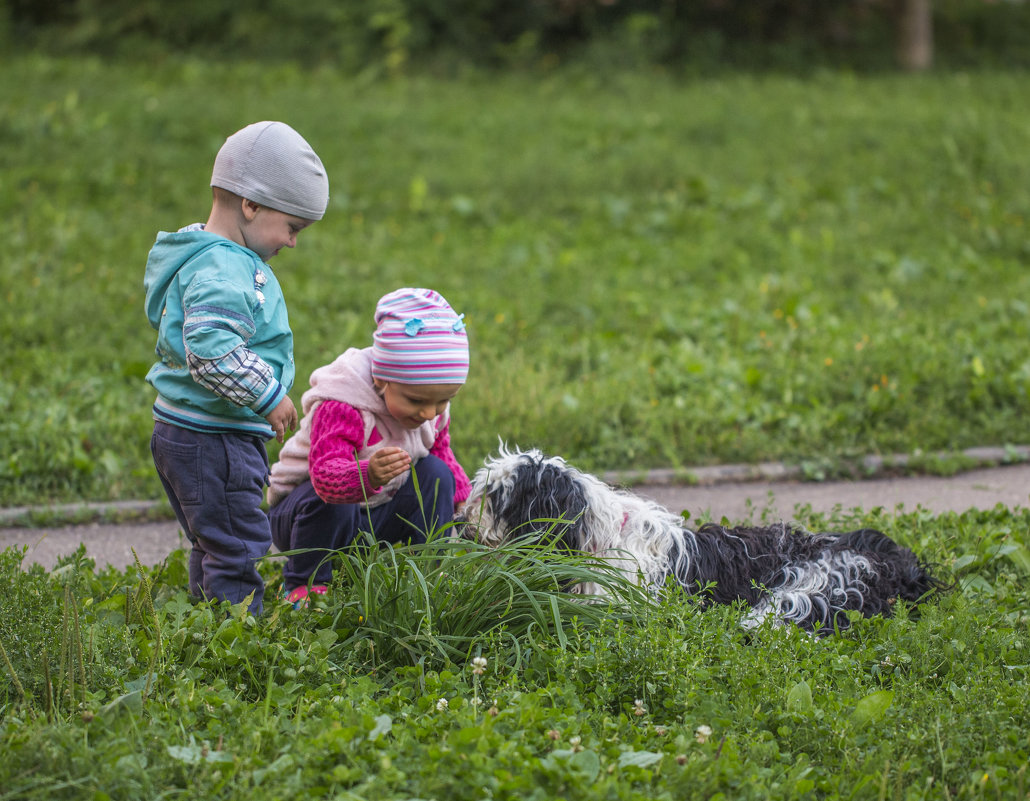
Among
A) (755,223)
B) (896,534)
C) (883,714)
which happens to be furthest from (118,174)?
(883,714)

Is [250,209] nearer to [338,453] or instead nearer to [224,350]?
[224,350]

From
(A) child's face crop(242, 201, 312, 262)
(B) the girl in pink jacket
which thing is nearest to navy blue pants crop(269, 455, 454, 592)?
(B) the girl in pink jacket

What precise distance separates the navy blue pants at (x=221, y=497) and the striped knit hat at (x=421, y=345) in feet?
1.88

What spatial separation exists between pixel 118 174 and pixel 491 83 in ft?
21.9

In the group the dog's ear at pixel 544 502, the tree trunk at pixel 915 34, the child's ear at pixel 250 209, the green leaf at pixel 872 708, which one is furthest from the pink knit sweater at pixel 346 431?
the tree trunk at pixel 915 34

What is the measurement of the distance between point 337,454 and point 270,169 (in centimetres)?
95

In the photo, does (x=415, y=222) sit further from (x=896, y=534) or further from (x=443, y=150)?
(x=896, y=534)

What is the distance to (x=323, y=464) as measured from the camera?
3.44 meters

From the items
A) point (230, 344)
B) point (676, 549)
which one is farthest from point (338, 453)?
point (676, 549)

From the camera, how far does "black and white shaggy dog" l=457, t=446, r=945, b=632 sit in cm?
348

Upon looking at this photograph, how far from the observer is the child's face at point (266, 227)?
3.32 meters

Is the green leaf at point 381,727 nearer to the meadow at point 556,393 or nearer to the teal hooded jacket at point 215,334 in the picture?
the meadow at point 556,393

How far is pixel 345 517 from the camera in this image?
3725mm

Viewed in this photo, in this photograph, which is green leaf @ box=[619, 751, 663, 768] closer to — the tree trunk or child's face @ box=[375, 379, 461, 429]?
child's face @ box=[375, 379, 461, 429]
